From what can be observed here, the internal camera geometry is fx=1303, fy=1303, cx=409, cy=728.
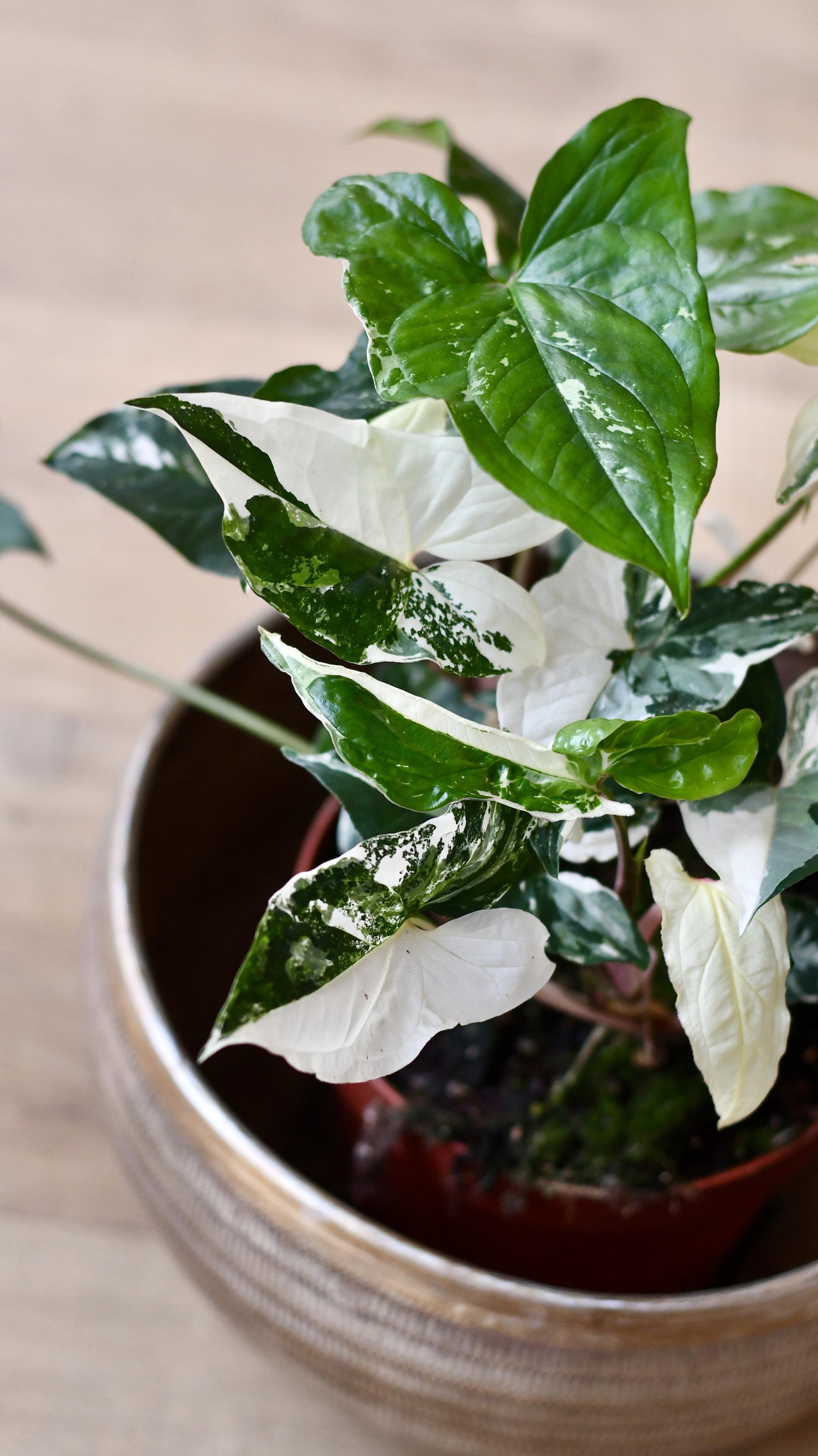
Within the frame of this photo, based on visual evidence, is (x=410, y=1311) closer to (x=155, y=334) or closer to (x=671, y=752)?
(x=671, y=752)

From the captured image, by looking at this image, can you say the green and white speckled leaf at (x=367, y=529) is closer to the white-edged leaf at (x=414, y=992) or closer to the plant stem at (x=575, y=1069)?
the white-edged leaf at (x=414, y=992)

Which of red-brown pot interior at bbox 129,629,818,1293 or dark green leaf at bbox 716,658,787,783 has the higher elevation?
dark green leaf at bbox 716,658,787,783

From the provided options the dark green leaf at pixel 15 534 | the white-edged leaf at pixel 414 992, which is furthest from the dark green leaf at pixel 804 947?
the dark green leaf at pixel 15 534

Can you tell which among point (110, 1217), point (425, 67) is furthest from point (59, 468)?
point (425, 67)

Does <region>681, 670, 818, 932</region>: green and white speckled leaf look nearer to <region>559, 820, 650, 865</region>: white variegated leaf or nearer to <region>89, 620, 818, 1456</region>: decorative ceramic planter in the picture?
<region>559, 820, 650, 865</region>: white variegated leaf

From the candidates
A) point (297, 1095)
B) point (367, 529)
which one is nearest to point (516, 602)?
point (367, 529)

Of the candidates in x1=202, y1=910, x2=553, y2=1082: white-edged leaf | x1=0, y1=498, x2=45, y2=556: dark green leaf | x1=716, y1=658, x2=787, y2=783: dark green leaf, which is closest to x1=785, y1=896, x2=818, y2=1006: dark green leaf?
x1=716, y1=658, x2=787, y2=783: dark green leaf

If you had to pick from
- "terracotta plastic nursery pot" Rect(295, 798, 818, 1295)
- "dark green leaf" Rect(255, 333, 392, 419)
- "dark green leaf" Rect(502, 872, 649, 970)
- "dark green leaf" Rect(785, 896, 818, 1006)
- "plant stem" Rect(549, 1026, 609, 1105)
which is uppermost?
"dark green leaf" Rect(255, 333, 392, 419)
